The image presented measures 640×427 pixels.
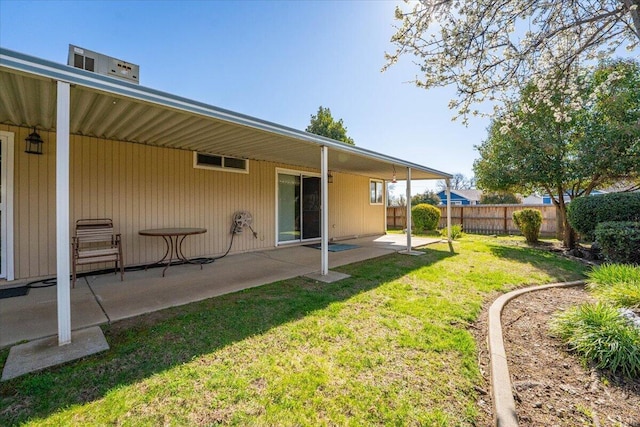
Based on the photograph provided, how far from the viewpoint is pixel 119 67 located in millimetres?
4039

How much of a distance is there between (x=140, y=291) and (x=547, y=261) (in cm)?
776

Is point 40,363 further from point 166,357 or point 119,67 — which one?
point 119,67

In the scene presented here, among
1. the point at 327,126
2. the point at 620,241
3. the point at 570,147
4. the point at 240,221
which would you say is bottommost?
the point at 620,241

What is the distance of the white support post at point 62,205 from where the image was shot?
229 centimetres

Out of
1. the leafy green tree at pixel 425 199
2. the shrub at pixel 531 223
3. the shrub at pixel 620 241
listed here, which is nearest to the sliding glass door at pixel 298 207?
the shrub at pixel 620 241

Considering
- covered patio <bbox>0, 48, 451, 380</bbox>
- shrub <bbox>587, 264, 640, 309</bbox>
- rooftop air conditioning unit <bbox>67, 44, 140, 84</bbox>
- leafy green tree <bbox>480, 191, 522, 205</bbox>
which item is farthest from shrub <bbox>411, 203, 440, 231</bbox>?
leafy green tree <bbox>480, 191, 522, 205</bbox>

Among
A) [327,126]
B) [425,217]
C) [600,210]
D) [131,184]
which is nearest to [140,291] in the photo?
[131,184]

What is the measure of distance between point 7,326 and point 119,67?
3.47 m

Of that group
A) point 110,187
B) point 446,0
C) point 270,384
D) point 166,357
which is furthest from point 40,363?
point 446,0

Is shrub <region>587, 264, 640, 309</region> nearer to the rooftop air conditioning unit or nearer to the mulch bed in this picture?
the mulch bed

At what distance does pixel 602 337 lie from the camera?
2338mm

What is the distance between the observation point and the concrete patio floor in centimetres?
282

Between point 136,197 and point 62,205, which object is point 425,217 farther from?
point 62,205

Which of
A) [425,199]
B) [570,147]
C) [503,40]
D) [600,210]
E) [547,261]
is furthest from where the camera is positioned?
[425,199]
